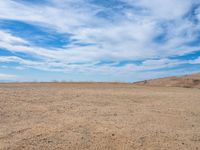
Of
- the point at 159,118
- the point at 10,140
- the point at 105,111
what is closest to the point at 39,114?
the point at 105,111

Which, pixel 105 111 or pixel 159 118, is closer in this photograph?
pixel 159 118

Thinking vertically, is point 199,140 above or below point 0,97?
below

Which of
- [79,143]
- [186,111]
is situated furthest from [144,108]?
[79,143]

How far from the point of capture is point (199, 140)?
8852 mm

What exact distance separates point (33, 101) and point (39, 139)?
6568 mm

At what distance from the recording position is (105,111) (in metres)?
12.9

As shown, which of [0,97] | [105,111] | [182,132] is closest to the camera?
[182,132]

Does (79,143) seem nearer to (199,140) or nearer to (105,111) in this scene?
(199,140)

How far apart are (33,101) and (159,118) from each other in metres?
6.15

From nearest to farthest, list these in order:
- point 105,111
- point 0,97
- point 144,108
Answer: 1. point 105,111
2. point 144,108
3. point 0,97

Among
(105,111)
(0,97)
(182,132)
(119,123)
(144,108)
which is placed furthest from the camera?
(0,97)

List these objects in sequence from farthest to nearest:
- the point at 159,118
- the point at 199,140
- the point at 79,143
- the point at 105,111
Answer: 1. the point at 105,111
2. the point at 159,118
3. the point at 199,140
4. the point at 79,143

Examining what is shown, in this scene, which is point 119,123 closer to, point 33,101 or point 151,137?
point 151,137

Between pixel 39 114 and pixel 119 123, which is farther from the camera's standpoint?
pixel 39 114
